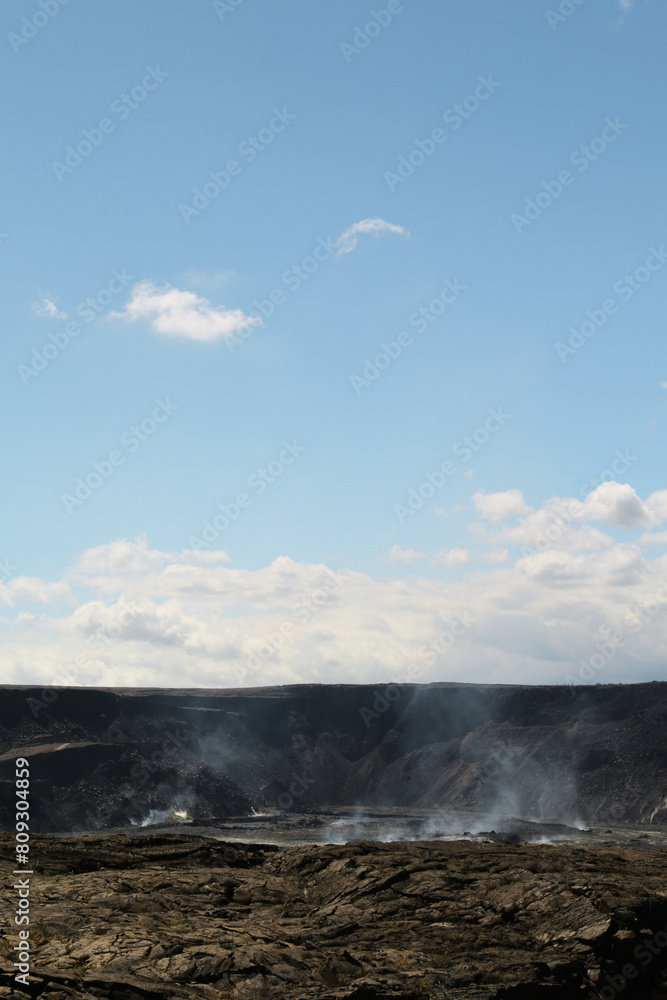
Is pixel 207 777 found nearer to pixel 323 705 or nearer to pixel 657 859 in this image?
pixel 323 705

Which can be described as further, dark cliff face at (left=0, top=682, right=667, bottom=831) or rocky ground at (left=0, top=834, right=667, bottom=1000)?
dark cliff face at (left=0, top=682, right=667, bottom=831)

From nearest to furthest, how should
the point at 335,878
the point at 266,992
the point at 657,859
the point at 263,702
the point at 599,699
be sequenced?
the point at 266,992 < the point at 335,878 < the point at 657,859 < the point at 599,699 < the point at 263,702

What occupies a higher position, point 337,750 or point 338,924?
point 338,924

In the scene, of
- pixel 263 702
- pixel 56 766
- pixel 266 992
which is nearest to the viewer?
pixel 266 992

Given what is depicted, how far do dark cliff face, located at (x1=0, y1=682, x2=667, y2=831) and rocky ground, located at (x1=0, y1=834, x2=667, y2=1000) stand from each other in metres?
64.9

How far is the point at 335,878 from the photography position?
21.7m

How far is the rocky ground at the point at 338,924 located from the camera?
611 inches

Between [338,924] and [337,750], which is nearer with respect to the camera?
[338,924]

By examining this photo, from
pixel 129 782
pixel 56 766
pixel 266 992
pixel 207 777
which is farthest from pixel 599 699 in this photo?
pixel 266 992

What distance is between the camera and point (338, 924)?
18.6 meters

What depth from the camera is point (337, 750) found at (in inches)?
4550

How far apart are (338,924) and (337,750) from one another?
330 ft

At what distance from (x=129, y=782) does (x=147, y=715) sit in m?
19.2

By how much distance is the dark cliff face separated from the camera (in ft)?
282
